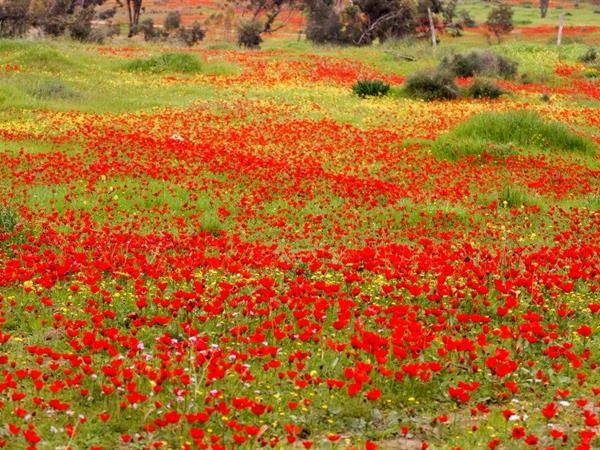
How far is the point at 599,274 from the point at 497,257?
1.19 m

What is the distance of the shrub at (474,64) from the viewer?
30.3 meters

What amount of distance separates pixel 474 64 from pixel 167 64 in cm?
1203

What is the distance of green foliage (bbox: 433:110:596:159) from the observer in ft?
55.6

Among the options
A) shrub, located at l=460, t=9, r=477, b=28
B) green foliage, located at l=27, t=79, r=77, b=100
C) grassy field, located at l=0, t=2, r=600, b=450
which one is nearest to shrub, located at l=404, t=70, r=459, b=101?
grassy field, located at l=0, t=2, r=600, b=450

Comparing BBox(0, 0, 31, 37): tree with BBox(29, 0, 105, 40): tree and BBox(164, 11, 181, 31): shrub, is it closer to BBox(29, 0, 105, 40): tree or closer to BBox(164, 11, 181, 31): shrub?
→ BBox(29, 0, 105, 40): tree

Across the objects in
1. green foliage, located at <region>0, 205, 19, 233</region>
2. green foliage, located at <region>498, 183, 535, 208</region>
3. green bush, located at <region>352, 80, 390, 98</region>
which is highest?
green bush, located at <region>352, 80, 390, 98</region>

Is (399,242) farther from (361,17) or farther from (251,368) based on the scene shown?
(361,17)

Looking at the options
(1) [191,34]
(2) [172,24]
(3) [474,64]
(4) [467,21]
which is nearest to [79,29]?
(1) [191,34]

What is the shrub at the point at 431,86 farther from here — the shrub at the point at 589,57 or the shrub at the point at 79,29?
the shrub at the point at 79,29

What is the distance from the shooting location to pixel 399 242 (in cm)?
1092

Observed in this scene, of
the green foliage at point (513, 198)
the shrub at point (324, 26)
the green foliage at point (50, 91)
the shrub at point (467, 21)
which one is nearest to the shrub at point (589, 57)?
the shrub at point (324, 26)

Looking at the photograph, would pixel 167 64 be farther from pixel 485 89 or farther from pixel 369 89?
pixel 485 89

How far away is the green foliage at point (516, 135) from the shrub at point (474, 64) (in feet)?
41.1

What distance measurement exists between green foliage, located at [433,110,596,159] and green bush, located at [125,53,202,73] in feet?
49.7
